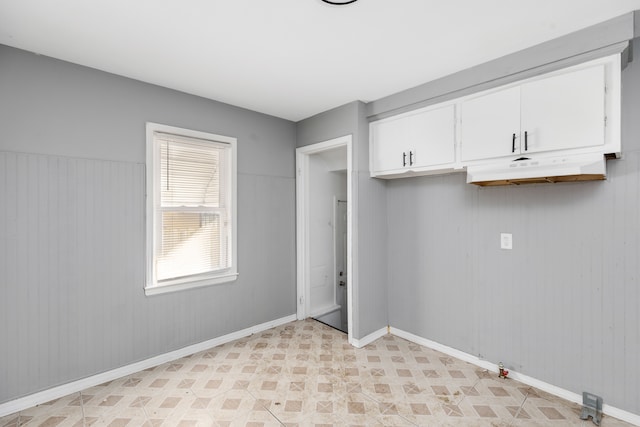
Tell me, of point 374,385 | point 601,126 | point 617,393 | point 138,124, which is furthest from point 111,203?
point 617,393

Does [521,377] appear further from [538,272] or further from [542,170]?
[542,170]

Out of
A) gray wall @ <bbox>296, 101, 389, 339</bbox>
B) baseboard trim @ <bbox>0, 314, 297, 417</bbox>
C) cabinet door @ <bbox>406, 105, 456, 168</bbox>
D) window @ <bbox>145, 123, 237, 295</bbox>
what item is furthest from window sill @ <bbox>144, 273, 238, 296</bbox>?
cabinet door @ <bbox>406, 105, 456, 168</bbox>

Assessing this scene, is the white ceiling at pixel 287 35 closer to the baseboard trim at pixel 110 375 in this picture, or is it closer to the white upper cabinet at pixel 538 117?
the white upper cabinet at pixel 538 117

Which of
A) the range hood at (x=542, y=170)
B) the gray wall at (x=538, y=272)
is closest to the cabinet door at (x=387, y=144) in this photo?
the gray wall at (x=538, y=272)

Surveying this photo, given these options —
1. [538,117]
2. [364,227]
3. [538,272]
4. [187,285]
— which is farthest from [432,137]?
[187,285]

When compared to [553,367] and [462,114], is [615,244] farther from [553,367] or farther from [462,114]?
[462,114]

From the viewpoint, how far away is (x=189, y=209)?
2986 millimetres

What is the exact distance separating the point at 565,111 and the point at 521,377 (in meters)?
2.07

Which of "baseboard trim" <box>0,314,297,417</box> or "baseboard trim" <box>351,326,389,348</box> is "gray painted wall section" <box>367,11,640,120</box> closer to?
"baseboard trim" <box>351,326,389,348</box>

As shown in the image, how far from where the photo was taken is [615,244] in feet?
6.79

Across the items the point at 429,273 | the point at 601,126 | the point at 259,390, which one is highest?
the point at 601,126

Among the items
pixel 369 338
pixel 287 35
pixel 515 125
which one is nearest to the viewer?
pixel 287 35

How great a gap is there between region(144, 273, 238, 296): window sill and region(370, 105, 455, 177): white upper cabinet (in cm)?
191

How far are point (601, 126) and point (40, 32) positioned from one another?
3651 millimetres
